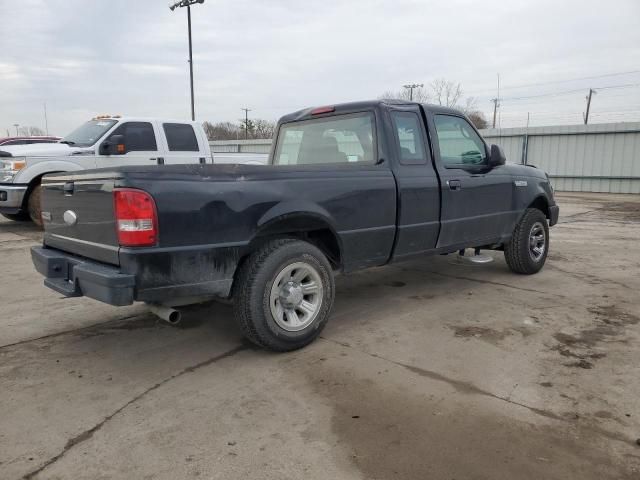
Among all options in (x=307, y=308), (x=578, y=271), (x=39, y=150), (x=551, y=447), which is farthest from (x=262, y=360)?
(x=39, y=150)

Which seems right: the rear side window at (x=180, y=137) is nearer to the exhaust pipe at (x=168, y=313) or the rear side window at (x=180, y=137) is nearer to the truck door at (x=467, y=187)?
the truck door at (x=467, y=187)

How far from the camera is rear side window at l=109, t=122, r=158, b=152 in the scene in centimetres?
945

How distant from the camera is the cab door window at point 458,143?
511cm

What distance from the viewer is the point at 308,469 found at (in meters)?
2.43

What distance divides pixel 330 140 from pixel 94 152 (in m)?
6.06

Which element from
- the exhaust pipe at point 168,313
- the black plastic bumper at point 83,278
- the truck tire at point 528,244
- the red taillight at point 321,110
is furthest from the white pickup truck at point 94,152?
the truck tire at point 528,244

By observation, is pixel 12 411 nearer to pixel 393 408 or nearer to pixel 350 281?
pixel 393 408

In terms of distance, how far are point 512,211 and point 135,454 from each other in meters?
4.76

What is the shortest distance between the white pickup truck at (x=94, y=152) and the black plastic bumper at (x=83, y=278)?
5622mm

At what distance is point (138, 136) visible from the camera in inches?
377

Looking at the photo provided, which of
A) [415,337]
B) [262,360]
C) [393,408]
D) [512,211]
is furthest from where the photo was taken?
[512,211]

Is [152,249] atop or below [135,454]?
atop

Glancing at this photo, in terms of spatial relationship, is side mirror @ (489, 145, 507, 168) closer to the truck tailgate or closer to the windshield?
the truck tailgate

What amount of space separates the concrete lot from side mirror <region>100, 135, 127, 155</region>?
169 inches
